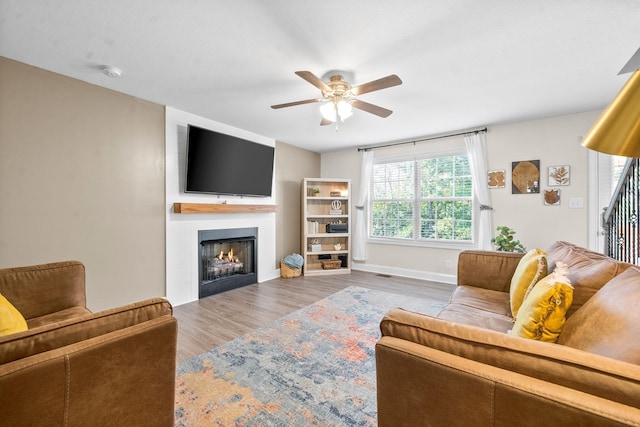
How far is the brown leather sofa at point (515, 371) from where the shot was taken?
2.02 ft

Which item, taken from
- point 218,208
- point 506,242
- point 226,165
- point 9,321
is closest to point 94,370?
point 9,321

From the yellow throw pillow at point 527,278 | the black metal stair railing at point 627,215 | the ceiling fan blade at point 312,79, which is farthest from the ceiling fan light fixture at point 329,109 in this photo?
the black metal stair railing at point 627,215

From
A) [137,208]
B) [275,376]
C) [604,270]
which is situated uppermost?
[137,208]

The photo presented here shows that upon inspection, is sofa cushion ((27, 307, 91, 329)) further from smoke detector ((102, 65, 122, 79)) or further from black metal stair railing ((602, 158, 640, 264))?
black metal stair railing ((602, 158, 640, 264))

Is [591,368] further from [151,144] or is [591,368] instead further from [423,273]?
[423,273]

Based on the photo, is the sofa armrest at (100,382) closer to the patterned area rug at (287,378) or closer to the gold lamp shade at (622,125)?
the patterned area rug at (287,378)

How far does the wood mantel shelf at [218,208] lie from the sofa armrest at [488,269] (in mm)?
2896

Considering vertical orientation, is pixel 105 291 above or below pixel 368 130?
below

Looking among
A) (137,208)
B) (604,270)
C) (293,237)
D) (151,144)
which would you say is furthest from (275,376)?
(293,237)

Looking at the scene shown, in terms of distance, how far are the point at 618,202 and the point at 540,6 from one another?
2.04 m

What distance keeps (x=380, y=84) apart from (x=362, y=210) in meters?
3.21

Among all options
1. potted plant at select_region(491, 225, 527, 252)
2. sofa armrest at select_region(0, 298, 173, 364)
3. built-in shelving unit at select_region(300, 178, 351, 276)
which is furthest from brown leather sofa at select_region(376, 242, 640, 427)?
built-in shelving unit at select_region(300, 178, 351, 276)

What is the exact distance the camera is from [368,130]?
4.05 metres

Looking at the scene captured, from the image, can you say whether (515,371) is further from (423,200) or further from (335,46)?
(423,200)
